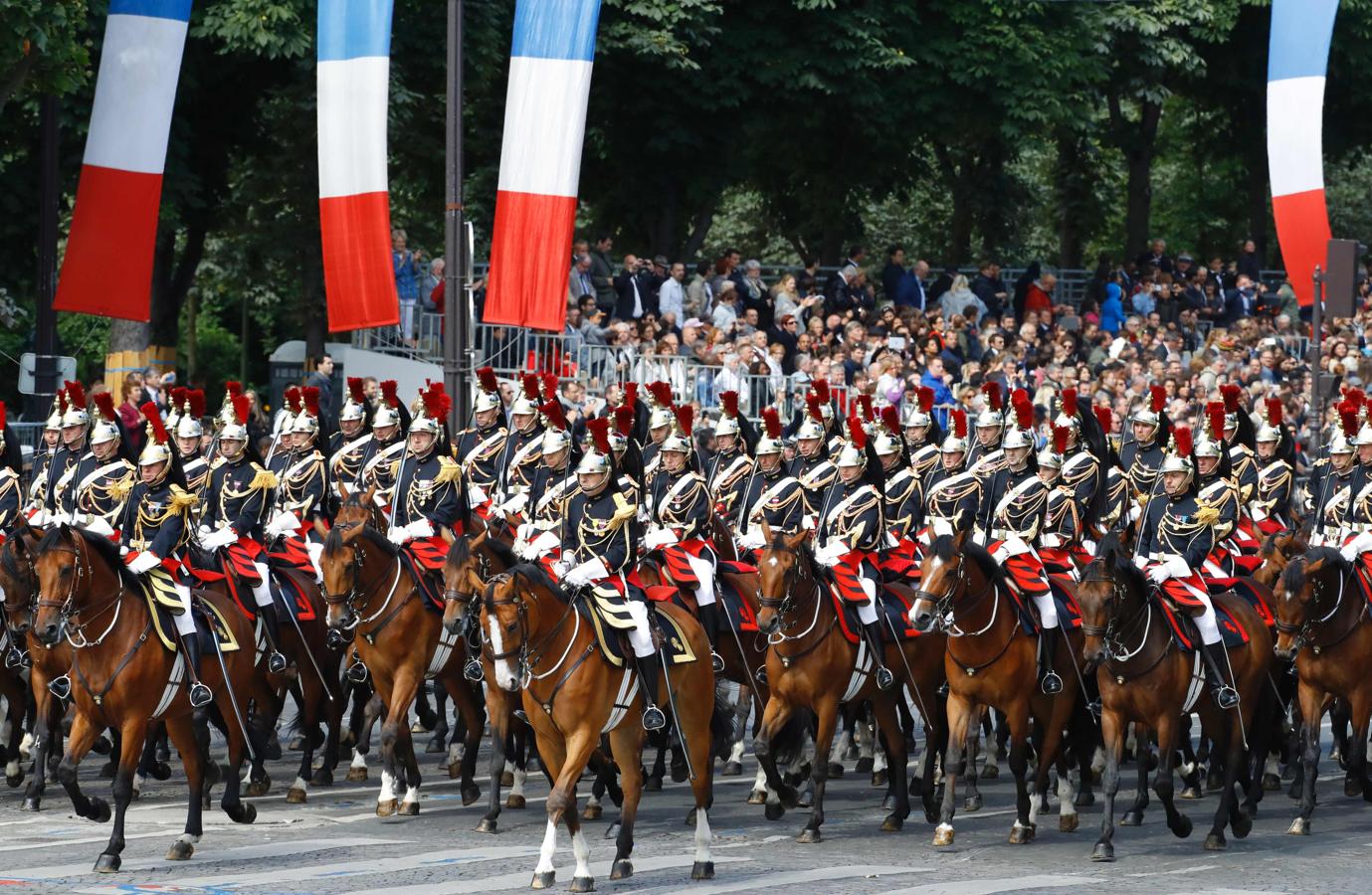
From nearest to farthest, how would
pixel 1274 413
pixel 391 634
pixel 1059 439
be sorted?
pixel 391 634 < pixel 1059 439 < pixel 1274 413

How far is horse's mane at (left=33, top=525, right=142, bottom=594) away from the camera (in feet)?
46.3

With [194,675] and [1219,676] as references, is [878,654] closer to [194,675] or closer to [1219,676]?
[1219,676]

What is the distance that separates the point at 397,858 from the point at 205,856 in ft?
3.96

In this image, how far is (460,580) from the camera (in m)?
13.6

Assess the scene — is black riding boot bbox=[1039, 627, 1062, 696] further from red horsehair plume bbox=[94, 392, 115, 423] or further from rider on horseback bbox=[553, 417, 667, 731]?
red horsehair plume bbox=[94, 392, 115, 423]

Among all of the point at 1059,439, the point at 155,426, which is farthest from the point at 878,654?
the point at 155,426

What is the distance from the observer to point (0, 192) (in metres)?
30.1

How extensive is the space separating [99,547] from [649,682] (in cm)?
359

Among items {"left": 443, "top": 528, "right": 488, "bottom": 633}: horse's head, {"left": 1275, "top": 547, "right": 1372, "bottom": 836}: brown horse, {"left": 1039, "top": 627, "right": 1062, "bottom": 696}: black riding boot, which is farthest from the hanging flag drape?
{"left": 443, "top": 528, "right": 488, "bottom": 633}: horse's head

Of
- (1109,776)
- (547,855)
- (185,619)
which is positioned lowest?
(547,855)

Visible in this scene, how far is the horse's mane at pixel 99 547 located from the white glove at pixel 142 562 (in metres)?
0.09

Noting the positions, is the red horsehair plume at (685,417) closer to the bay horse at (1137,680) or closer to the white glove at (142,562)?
the bay horse at (1137,680)

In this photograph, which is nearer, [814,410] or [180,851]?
[180,851]

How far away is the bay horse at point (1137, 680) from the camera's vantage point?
47.6ft
